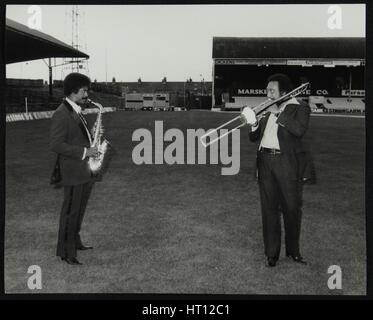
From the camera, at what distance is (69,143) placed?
19.4 feet

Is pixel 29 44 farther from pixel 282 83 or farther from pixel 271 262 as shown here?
pixel 271 262

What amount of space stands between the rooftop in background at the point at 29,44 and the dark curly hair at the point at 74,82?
74 cm

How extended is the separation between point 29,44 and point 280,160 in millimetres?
4174

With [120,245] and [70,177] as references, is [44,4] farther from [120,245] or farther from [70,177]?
[120,245]

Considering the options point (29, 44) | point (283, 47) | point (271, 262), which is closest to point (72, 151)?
point (29, 44)

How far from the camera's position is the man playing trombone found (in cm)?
573

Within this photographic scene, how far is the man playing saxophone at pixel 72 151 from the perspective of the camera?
574 centimetres

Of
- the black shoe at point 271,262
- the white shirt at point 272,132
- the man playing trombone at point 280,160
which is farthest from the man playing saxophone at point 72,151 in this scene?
the black shoe at point 271,262

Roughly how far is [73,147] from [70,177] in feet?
1.34

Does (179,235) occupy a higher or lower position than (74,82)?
lower

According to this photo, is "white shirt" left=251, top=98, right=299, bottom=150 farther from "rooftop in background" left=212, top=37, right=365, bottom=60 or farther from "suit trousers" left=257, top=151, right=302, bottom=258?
"rooftop in background" left=212, top=37, right=365, bottom=60

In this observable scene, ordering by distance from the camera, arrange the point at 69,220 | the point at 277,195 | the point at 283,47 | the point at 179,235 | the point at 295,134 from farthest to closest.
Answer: the point at 283,47, the point at 179,235, the point at 277,195, the point at 69,220, the point at 295,134

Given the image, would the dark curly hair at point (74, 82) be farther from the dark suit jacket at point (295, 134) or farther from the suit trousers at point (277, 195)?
the suit trousers at point (277, 195)

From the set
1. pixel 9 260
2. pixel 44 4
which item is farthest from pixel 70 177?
pixel 44 4
